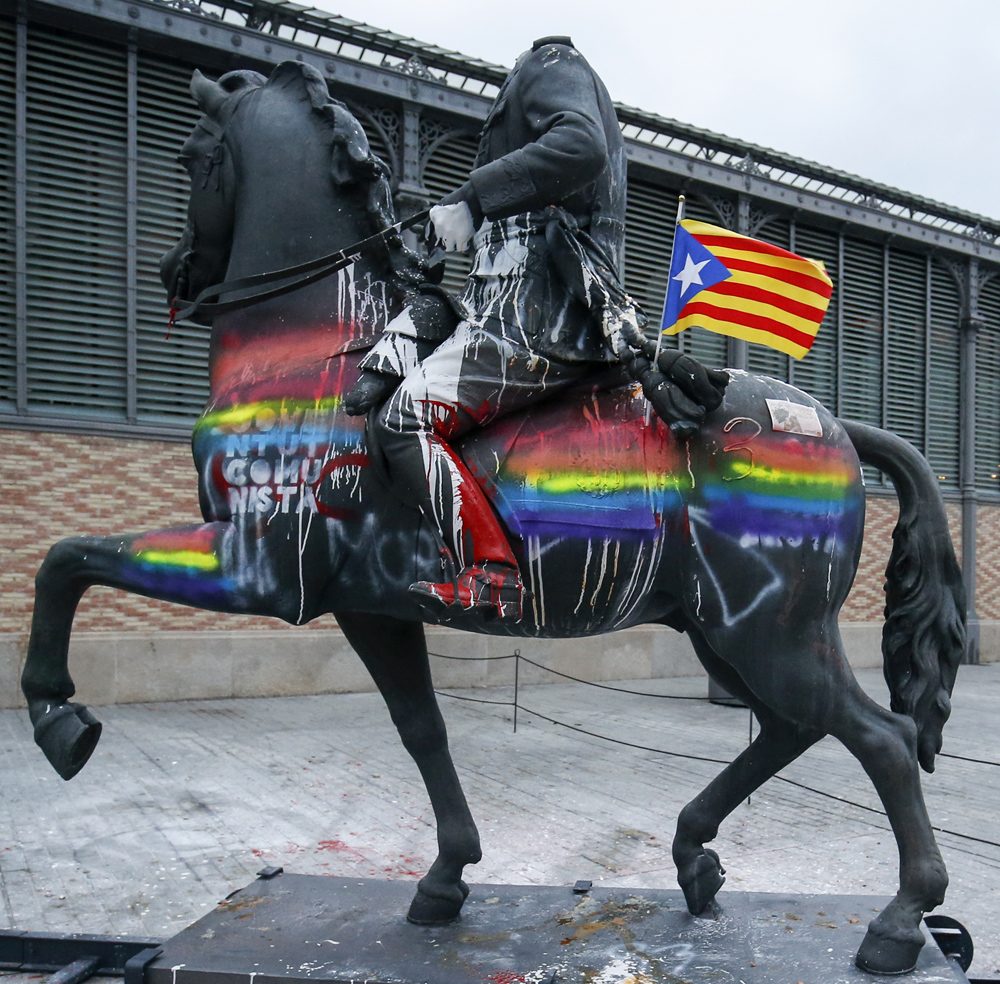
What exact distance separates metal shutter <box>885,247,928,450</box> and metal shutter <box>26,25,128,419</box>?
1234cm

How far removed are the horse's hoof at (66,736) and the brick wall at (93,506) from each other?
7805 mm

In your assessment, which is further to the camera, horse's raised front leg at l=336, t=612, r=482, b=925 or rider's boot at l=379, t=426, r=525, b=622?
horse's raised front leg at l=336, t=612, r=482, b=925

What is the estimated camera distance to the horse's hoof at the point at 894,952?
123 inches

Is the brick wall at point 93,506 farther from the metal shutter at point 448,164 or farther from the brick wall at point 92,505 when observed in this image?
the metal shutter at point 448,164

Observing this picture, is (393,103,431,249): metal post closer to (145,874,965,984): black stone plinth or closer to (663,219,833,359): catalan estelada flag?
(663,219,833,359): catalan estelada flag

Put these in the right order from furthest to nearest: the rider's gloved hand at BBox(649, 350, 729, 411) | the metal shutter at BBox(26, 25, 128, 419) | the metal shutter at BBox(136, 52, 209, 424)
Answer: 1. the metal shutter at BBox(136, 52, 209, 424)
2. the metal shutter at BBox(26, 25, 128, 419)
3. the rider's gloved hand at BBox(649, 350, 729, 411)

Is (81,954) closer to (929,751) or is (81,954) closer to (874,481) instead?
(929,751)

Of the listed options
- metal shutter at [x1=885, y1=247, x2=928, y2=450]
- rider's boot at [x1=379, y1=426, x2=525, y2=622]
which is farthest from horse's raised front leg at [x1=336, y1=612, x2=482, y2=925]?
metal shutter at [x1=885, y1=247, x2=928, y2=450]

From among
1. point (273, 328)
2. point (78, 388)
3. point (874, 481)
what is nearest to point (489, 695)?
point (78, 388)

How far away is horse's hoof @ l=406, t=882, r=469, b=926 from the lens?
3602 millimetres

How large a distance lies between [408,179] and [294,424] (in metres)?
9.97

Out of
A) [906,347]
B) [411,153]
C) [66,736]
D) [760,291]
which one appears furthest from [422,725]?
[906,347]

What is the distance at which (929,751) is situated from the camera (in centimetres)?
343

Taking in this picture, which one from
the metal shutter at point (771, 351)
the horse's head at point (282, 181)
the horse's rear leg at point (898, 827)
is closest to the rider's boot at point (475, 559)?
the horse's head at point (282, 181)
